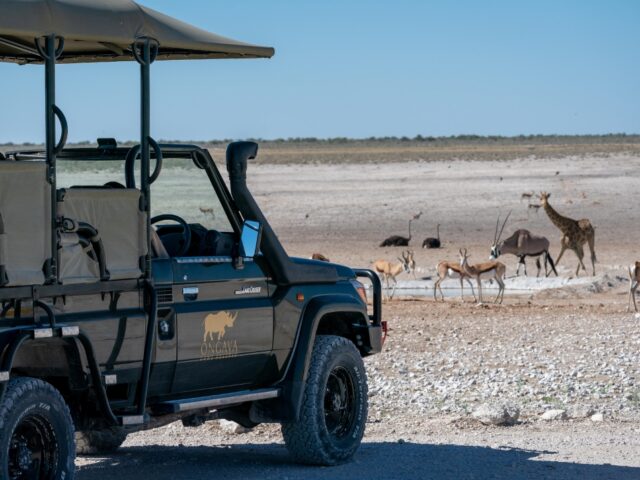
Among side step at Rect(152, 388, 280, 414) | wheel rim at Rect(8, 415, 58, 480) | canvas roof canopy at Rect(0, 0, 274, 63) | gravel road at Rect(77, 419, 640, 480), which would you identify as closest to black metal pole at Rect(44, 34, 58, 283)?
canvas roof canopy at Rect(0, 0, 274, 63)

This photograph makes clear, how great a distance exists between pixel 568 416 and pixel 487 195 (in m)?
36.9

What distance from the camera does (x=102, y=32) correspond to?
7.43 meters

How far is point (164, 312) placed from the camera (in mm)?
8094

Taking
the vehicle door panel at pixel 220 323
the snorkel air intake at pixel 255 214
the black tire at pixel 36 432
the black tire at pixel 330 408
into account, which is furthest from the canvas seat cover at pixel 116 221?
the black tire at pixel 330 408

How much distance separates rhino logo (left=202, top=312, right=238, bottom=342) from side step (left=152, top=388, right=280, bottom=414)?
0.35 meters

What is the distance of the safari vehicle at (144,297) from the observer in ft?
23.4

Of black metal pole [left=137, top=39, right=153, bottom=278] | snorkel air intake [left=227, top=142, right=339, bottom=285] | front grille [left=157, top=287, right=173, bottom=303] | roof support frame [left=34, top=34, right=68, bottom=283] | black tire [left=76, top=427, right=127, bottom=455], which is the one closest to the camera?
roof support frame [left=34, top=34, right=68, bottom=283]

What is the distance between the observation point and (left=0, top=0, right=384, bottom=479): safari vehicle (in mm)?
7129

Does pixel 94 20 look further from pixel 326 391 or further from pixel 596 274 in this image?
pixel 596 274

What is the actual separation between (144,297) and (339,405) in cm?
233

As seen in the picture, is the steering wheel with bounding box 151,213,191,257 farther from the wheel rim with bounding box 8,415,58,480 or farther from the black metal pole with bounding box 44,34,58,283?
the wheel rim with bounding box 8,415,58,480

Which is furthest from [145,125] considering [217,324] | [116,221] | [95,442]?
[95,442]

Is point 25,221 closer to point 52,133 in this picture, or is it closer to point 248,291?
point 52,133

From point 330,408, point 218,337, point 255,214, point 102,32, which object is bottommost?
point 330,408
